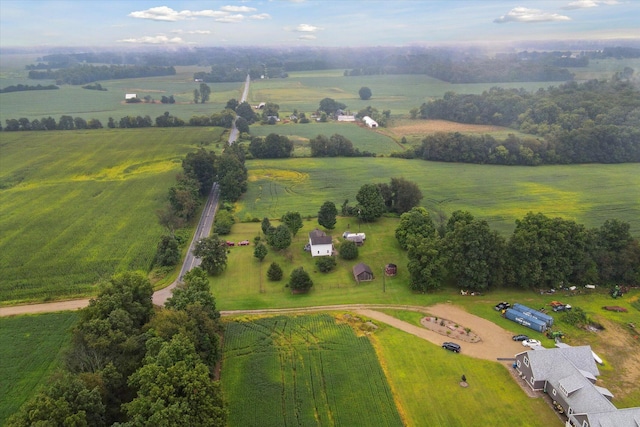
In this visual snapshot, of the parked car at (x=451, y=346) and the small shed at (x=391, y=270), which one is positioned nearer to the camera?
the parked car at (x=451, y=346)

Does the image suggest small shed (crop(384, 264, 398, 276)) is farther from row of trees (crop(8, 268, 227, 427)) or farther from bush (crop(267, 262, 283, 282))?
row of trees (crop(8, 268, 227, 427))

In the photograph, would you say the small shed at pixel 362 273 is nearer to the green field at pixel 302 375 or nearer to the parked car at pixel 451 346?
the green field at pixel 302 375

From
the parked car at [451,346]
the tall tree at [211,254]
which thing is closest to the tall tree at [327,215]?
the tall tree at [211,254]

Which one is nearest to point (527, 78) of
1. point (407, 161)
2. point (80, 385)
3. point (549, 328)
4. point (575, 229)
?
point (407, 161)

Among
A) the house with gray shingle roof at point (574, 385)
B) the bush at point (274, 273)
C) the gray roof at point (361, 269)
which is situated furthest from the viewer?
the bush at point (274, 273)

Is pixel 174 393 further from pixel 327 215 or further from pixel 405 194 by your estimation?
pixel 405 194

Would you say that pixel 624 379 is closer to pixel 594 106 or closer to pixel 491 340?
pixel 491 340
